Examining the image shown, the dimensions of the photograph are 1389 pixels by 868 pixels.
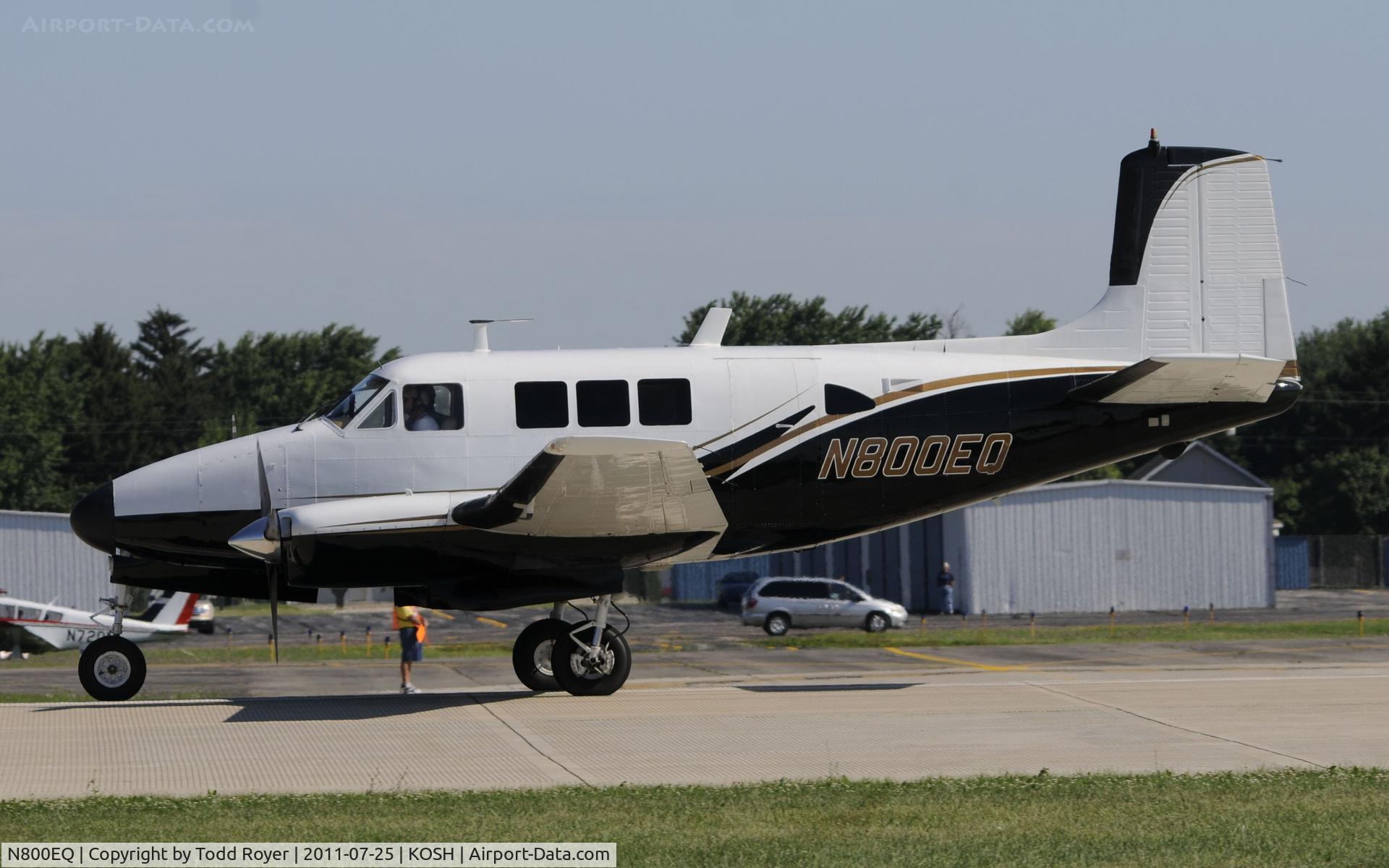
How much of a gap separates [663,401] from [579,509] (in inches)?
72.9

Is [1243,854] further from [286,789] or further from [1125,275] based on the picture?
[1125,275]

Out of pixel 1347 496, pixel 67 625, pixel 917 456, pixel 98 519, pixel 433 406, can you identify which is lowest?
pixel 67 625

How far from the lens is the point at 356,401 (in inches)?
649

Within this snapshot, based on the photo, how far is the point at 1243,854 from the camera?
29.0 ft

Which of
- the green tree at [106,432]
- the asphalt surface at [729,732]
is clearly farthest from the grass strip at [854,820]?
the green tree at [106,432]

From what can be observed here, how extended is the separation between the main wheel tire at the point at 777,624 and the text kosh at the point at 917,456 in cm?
2508

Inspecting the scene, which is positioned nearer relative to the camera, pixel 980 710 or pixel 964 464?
pixel 980 710

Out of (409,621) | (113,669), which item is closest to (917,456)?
(409,621)

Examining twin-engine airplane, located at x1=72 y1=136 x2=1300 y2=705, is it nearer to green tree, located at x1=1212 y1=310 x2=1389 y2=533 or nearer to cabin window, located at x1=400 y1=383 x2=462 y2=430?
cabin window, located at x1=400 y1=383 x2=462 y2=430

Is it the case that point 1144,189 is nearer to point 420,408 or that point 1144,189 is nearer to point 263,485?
point 420,408

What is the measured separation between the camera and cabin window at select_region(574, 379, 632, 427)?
16188 mm

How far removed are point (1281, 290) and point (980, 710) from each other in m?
6.89

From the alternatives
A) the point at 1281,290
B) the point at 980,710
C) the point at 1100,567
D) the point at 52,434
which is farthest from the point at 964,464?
the point at 52,434

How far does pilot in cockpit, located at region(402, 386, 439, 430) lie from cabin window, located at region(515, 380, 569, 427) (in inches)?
38.5
